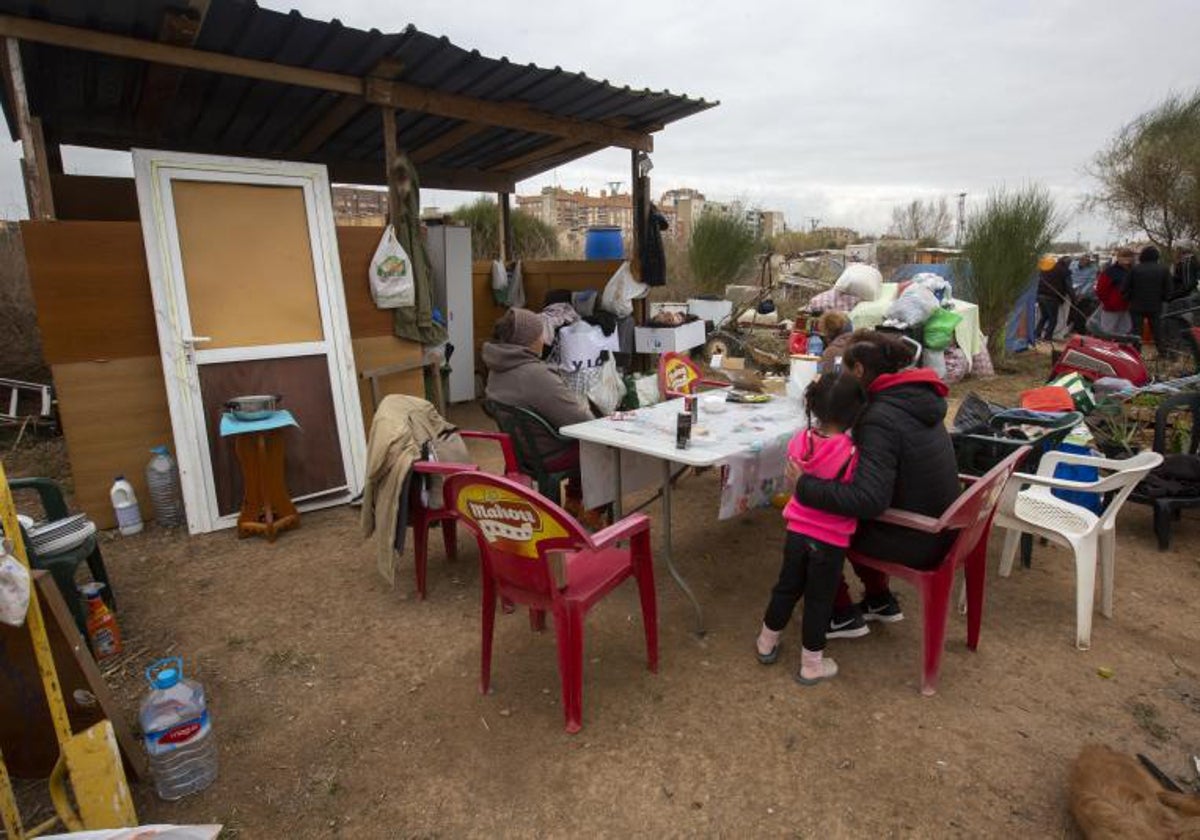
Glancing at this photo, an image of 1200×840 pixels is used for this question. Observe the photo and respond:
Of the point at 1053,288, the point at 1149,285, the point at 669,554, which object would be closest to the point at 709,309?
the point at 1149,285

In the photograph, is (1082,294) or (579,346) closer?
(579,346)

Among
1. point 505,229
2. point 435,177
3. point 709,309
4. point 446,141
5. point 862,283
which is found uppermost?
point 446,141

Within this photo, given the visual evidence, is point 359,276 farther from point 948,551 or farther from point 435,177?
point 948,551

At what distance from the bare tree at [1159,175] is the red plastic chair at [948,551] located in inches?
512

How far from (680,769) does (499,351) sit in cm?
208

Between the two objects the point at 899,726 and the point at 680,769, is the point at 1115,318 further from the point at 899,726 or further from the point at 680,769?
the point at 680,769

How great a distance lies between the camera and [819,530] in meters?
2.21

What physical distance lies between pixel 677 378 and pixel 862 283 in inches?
203

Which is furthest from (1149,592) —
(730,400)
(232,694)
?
(232,694)

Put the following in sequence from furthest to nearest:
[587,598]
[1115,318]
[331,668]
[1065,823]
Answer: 1. [1115,318]
2. [331,668]
3. [587,598]
4. [1065,823]

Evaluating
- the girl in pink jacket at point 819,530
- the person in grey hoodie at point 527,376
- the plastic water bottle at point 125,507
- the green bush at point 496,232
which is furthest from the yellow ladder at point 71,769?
the green bush at point 496,232

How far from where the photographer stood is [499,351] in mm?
3289

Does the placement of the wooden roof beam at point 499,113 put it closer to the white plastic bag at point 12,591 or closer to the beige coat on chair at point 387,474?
the beige coat on chair at point 387,474

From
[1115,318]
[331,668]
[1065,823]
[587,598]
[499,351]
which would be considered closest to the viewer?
[1065,823]
